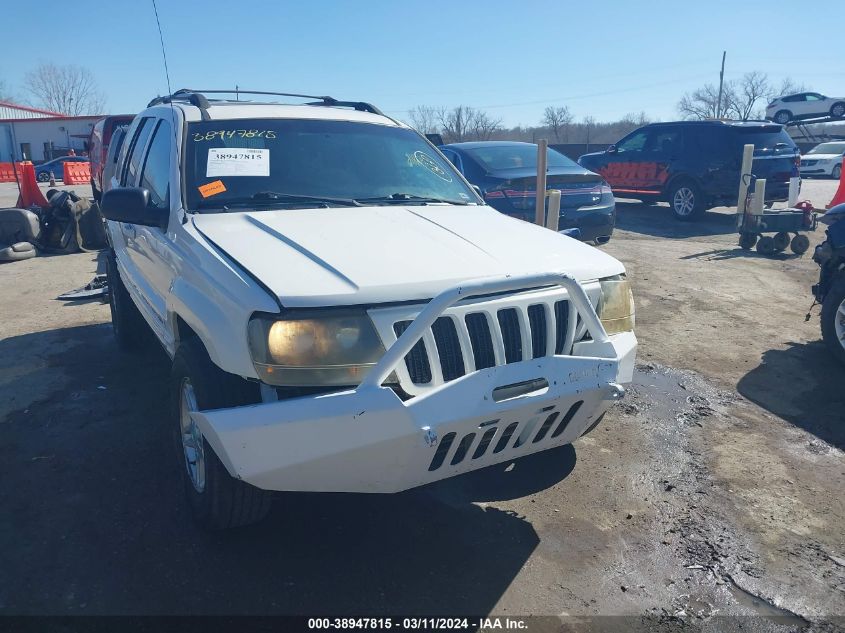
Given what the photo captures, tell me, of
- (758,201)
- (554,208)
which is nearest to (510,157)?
(554,208)

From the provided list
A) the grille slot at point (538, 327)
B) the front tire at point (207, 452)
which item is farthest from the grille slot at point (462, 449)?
the front tire at point (207, 452)

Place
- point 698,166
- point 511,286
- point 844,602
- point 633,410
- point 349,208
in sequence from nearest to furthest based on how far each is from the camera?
point 511,286 < point 844,602 < point 349,208 < point 633,410 < point 698,166

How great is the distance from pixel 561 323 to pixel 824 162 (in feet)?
88.7

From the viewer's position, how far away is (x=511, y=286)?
2.49 meters

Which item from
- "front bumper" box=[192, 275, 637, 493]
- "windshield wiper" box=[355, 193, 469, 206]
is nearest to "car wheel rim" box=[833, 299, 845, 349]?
"windshield wiper" box=[355, 193, 469, 206]

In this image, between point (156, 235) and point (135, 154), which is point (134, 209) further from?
point (135, 154)

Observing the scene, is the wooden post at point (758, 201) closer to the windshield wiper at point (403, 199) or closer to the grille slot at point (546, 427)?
the windshield wiper at point (403, 199)

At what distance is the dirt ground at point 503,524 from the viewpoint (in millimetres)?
2652

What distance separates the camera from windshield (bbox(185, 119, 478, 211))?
11.6ft

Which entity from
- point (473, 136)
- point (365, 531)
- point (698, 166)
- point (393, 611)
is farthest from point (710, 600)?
point (473, 136)

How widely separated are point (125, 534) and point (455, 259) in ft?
6.19

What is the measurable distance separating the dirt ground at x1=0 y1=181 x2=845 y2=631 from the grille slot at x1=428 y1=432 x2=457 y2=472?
564 mm

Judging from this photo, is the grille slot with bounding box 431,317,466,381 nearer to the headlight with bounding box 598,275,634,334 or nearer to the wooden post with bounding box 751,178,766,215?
the headlight with bounding box 598,275,634,334

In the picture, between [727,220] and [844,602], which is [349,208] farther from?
[727,220]
